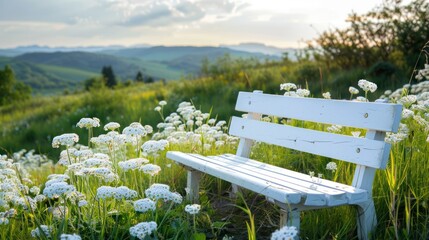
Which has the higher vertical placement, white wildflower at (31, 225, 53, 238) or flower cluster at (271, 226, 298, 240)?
flower cluster at (271, 226, 298, 240)

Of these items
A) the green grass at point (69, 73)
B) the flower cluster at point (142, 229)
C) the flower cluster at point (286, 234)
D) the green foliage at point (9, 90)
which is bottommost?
the green grass at point (69, 73)

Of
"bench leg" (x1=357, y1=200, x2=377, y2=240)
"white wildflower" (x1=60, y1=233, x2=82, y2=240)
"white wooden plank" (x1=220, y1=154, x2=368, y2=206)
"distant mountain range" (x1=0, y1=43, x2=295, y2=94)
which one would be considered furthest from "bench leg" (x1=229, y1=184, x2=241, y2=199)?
"distant mountain range" (x1=0, y1=43, x2=295, y2=94)

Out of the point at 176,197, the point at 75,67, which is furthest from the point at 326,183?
the point at 75,67

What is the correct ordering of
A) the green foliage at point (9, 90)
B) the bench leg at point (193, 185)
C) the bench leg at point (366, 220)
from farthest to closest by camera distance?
1. the green foliage at point (9, 90)
2. the bench leg at point (193, 185)
3. the bench leg at point (366, 220)

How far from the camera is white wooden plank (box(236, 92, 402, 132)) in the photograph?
3324mm

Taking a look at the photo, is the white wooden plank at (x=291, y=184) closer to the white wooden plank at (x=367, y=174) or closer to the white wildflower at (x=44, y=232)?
the white wooden plank at (x=367, y=174)

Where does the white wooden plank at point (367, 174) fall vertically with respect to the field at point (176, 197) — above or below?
above

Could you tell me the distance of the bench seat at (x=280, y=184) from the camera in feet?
10.2

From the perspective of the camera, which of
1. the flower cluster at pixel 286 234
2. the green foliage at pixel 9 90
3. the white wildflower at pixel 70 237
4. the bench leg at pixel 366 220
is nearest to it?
the flower cluster at pixel 286 234

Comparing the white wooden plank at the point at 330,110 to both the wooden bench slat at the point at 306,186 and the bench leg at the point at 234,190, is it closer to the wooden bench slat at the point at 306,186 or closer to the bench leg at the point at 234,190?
the wooden bench slat at the point at 306,186

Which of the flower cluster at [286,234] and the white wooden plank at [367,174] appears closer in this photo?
the flower cluster at [286,234]

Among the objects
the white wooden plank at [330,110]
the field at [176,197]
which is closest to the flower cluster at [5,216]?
the field at [176,197]

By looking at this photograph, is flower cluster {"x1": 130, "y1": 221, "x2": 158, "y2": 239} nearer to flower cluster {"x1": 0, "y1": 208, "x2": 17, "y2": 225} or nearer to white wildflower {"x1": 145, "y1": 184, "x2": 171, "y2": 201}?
white wildflower {"x1": 145, "y1": 184, "x2": 171, "y2": 201}

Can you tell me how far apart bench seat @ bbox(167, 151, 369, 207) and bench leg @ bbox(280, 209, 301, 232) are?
0.09 metres
